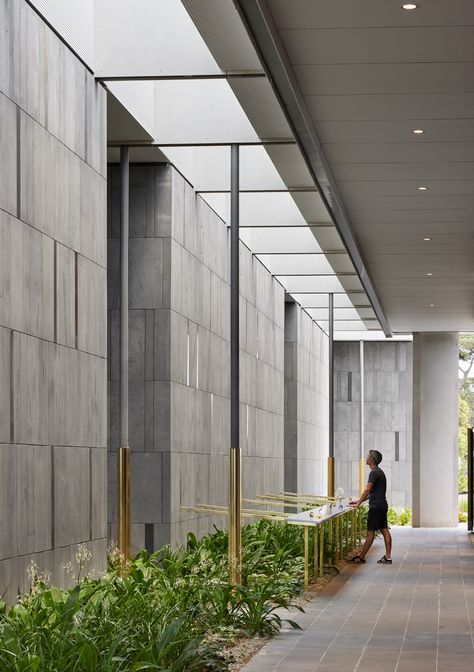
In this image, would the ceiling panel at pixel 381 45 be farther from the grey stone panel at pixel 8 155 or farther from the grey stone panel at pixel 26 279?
the grey stone panel at pixel 26 279

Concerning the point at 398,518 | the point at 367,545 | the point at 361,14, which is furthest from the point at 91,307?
the point at 398,518

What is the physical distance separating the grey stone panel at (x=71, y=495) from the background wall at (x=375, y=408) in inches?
918

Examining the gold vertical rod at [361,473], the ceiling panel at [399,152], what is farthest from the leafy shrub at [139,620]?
the gold vertical rod at [361,473]

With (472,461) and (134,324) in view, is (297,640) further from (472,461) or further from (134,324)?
(472,461)

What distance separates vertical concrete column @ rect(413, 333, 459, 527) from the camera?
26.8m

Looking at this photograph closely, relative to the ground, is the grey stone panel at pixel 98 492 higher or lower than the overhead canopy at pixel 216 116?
lower

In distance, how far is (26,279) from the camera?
7.72m

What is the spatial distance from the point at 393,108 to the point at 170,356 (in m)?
4.70

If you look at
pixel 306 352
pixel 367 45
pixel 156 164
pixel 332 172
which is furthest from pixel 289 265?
pixel 367 45

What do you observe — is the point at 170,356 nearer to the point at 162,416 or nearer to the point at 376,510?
the point at 162,416

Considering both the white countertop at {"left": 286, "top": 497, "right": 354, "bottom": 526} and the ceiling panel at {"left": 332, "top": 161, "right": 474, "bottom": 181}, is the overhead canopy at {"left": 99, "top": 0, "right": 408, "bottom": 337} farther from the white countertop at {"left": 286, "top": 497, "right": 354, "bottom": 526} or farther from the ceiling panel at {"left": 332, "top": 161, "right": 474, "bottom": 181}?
the white countertop at {"left": 286, "top": 497, "right": 354, "bottom": 526}

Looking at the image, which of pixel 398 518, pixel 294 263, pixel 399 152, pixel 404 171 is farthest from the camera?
pixel 398 518

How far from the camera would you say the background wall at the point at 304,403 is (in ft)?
80.1

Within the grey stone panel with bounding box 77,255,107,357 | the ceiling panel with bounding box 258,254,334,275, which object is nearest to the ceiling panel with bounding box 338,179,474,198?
the grey stone panel with bounding box 77,255,107,357
